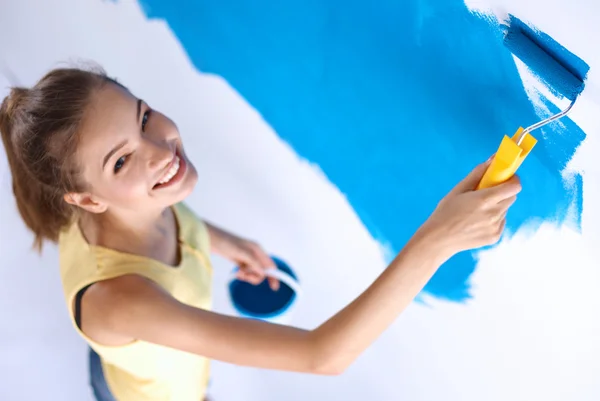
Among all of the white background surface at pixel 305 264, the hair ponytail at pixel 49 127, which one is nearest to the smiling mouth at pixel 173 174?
the hair ponytail at pixel 49 127

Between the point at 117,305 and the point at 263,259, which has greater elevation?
the point at 263,259

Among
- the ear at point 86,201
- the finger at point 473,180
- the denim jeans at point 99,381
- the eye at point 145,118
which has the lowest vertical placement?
the denim jeans at point 99,381

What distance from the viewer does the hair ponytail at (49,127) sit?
905mm

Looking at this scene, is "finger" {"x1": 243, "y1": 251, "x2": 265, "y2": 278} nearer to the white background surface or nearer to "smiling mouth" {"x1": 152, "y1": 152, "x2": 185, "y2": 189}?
the white background surface

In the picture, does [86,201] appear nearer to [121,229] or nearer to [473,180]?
[121,229]

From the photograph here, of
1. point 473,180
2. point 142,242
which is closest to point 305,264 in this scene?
point 142,242

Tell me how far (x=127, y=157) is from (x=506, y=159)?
50 centimetres

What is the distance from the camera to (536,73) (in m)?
0.74

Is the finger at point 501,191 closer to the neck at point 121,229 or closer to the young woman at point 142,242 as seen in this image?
the young woman at point 142,242

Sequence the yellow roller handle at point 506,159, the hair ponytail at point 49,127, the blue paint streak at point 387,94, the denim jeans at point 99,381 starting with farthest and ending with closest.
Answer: the denim jeans at point 99,381
the hair ponytail at point 49,127
the blue paint streak at point 387,94
the yellow roller handle at point 506,159

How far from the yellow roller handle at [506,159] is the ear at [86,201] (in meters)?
0.53

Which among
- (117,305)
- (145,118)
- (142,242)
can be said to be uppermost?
(145,118)

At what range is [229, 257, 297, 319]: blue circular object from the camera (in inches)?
47.6

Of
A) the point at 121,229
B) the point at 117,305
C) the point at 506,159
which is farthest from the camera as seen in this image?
the point at 121,229
